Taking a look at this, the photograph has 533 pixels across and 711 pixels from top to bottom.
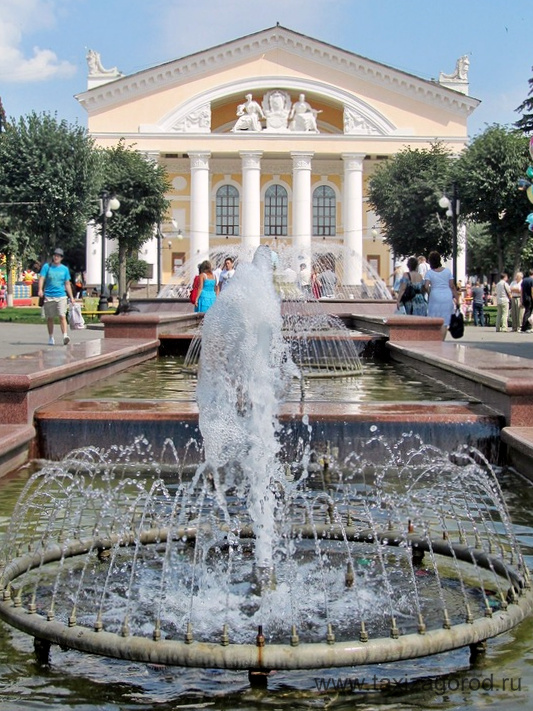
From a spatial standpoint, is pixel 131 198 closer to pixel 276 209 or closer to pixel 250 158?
pixel 250 158

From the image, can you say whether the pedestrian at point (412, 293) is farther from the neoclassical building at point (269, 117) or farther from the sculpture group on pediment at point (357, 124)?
the sculpture group on pediment at point (357, 124)

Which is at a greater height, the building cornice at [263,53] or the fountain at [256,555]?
the building cornice at [263,53]

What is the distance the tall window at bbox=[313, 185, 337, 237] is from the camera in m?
55.7

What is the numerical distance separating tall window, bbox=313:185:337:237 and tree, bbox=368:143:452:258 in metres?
12.8

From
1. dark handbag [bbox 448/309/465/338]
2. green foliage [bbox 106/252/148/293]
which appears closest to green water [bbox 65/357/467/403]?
dark handbag [bbox 448/309/465/338]

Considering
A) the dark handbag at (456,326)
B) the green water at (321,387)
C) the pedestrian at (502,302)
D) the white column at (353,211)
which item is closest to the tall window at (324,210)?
the white column at (353,211)

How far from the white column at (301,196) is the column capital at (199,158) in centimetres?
436

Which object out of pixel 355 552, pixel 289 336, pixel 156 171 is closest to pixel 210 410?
pixel 355 552

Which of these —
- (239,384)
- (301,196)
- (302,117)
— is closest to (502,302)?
(239,384)

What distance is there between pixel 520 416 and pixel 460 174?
30.3 metres

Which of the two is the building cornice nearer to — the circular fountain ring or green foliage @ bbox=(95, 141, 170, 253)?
green foliage @ bbox=(95, 141, 170, 253)

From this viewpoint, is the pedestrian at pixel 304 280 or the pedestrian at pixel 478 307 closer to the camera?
the pedestrian at pixel 478 307

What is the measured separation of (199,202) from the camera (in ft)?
171

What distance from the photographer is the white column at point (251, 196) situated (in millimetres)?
52034
